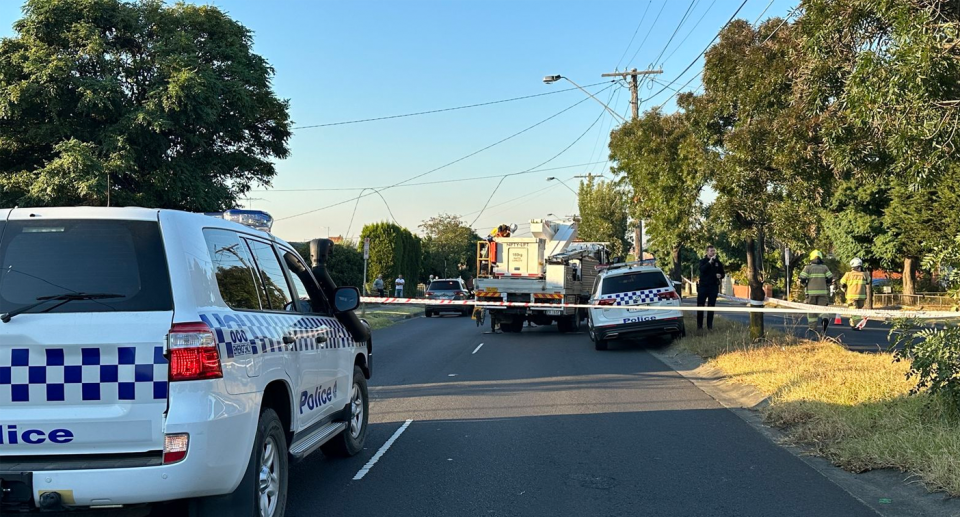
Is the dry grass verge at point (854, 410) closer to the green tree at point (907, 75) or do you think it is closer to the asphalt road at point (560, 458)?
the asphalt road at point (560, 458)

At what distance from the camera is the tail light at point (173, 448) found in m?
3.89

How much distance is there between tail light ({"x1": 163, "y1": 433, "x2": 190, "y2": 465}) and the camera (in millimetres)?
3891

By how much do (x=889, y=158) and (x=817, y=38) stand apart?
1.89 meters

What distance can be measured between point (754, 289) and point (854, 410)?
26.4ft

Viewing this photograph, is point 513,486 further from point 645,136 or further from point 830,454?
point 645,136

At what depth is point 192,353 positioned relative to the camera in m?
3.95

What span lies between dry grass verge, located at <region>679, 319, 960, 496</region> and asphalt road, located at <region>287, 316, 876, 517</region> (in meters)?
0.46

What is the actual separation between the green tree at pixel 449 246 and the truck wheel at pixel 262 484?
6324 cm

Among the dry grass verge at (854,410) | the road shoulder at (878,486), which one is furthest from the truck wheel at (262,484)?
the dry grass verge at (854,410)

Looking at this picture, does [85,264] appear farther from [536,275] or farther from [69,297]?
[536,275]

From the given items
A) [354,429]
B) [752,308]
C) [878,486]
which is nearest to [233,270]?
[354,429]

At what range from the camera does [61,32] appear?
22.2 metres

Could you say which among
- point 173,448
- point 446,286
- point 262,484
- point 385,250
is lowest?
point 262,484

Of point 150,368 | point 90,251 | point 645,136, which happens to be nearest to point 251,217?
point 90,251
